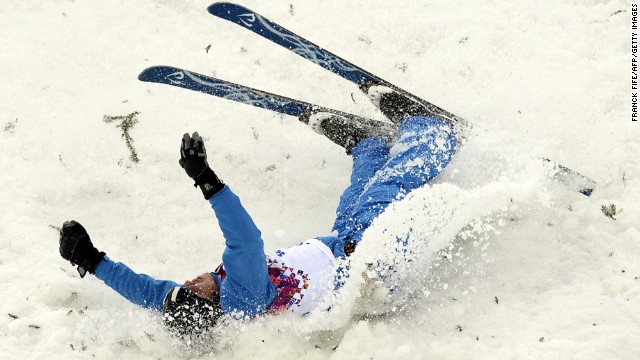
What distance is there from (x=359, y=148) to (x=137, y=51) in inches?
81.8

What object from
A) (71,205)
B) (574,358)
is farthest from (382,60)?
(574,358)

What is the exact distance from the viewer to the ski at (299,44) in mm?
4035

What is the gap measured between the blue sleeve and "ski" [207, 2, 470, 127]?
1.69 meters

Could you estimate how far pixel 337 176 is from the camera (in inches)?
166

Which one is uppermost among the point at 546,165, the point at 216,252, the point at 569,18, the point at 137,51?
the point at 569,18

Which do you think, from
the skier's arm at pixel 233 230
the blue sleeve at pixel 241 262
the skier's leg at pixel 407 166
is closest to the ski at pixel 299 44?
the skier's leg at pixel 407 166

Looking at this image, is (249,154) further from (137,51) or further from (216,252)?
(137,51)

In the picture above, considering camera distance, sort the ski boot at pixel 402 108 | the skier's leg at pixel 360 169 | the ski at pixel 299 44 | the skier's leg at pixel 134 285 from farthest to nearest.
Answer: the ski at pixel 299 44 → the ski boot at pixel 402 108 → the skier's leg at pixel 360 169 → the skier's leg at pixel 134 285

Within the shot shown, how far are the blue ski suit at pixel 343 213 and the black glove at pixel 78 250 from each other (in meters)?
0.05

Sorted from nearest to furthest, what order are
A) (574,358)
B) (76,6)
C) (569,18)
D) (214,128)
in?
1. (574,358)
2. (214,128)
3. (569,18)
4. (76,6)

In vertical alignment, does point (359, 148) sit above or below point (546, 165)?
below

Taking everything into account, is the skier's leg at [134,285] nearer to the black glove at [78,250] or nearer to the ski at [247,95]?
the black glove at [78,250]

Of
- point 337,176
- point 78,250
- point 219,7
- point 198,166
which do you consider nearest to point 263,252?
point 198,166

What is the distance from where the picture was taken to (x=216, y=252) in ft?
12.3
